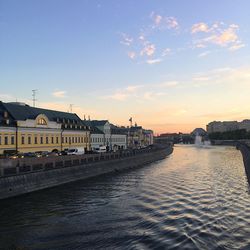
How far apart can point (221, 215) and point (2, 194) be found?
1820 cm

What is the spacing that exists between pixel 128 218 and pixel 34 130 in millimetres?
42729

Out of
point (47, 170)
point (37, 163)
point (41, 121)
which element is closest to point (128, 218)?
point (47, 170)

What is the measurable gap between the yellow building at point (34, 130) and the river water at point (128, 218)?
22.2 metres

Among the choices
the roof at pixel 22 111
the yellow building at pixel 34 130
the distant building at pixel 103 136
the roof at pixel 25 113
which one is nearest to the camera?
the yellow building at pixel 34 130

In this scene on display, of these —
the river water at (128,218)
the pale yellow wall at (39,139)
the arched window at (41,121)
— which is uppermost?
the arched window at (41,121)

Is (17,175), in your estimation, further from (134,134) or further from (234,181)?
(134,134)

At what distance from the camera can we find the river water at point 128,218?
2033 centimetres

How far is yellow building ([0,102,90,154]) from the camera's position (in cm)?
5819

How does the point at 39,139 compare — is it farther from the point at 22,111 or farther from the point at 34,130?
the point at 22,111

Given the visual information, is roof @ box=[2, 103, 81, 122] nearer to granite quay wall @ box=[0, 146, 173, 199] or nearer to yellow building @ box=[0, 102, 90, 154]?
yellow building @ box=[0, 102, 90, 154]

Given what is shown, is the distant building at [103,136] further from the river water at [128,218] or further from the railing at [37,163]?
the river water at [128,218]

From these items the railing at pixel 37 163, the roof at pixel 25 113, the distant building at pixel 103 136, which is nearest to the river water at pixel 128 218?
the railing at pixel 37 163

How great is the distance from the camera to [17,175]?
33.8m

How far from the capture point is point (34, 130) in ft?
212
